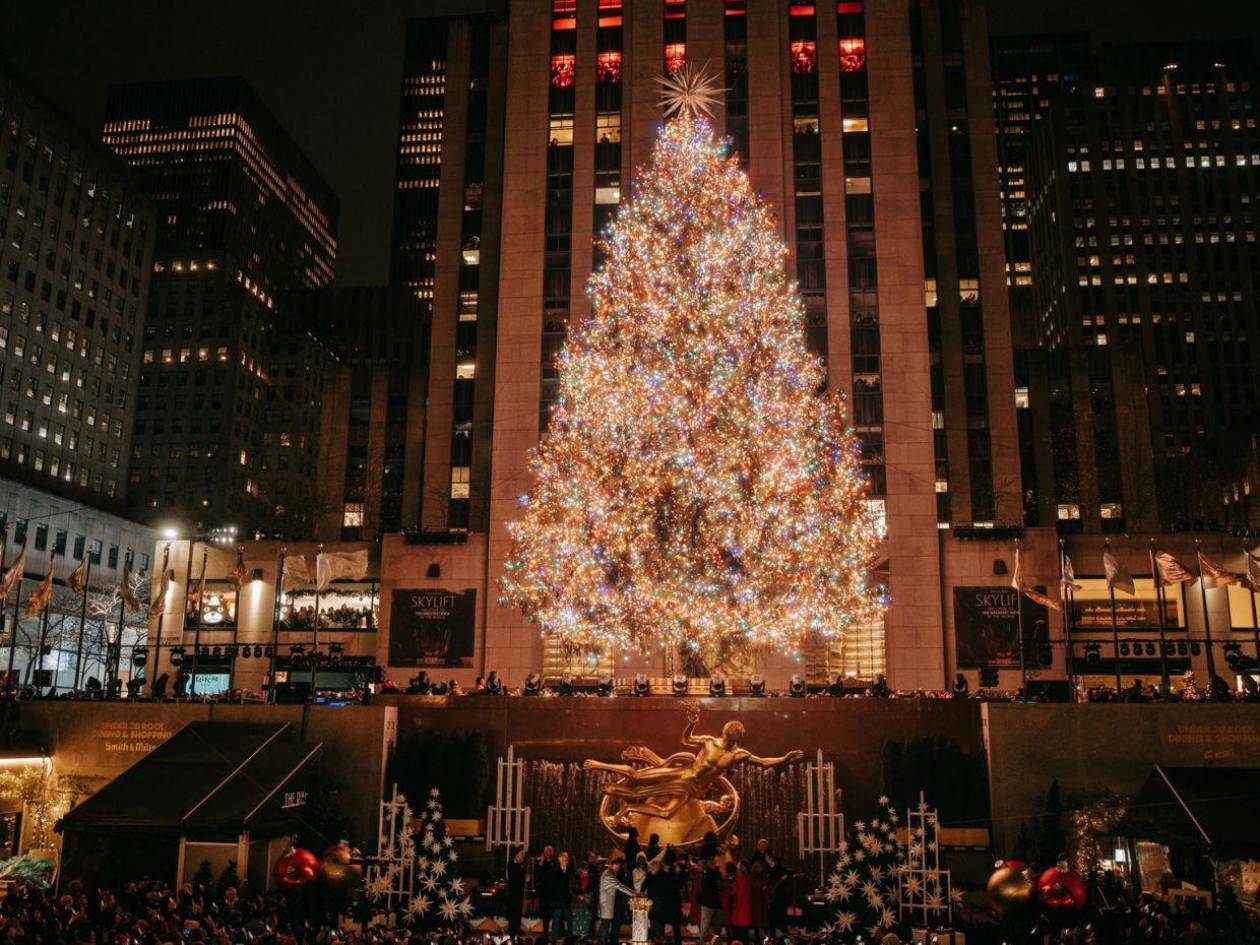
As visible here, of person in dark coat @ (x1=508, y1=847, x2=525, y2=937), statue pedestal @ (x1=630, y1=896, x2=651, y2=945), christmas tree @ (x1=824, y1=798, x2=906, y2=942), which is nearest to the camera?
statue pedestal @ (x1=630, y1=896, x2=651, y2=945)

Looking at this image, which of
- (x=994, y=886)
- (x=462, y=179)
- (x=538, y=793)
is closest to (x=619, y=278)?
(x=538, y=793)

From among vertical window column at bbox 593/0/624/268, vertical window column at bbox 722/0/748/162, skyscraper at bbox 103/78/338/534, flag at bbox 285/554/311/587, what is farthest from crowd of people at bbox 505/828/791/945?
skyscraper at bbox 103/78/338/534

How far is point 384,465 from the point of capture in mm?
80000

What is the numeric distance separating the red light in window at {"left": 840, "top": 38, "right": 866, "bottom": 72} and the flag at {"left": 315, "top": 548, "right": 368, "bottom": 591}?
36.6m

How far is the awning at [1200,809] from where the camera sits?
22.3 metres

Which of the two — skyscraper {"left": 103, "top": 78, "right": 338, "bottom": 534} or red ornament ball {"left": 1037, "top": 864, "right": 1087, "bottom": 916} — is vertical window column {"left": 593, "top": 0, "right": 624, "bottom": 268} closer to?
red ornament ball {"left": 1037, "top": 864, "right": 1087, "bottom": 916}

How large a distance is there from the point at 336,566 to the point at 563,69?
32577 millimetres

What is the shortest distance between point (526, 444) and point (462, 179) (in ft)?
61.6

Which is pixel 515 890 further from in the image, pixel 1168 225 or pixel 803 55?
pixel 1168 225

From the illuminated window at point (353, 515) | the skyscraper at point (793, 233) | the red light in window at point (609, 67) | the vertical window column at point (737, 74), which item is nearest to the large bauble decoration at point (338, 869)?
the skyscraper at point (793, 233)

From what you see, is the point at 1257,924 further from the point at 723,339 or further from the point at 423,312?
the point at 423,312

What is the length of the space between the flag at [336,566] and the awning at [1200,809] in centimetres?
2518

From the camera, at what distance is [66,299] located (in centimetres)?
10631

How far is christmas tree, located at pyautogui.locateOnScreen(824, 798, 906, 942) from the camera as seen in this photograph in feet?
73.7
